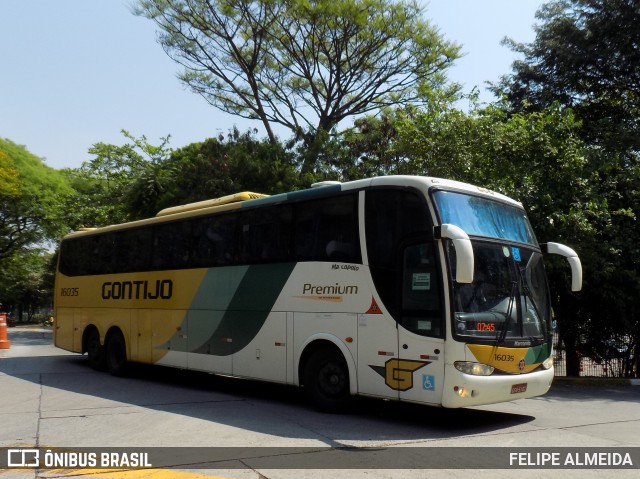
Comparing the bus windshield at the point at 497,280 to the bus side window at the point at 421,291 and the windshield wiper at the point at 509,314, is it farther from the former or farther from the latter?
the bus side window at the point at 421,291

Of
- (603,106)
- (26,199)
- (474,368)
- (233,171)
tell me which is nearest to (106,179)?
(26,199)

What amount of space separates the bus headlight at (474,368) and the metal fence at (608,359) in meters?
8.48

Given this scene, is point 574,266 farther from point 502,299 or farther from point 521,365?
point 521,365

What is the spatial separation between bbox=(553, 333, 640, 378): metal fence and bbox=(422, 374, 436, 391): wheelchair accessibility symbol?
877cm

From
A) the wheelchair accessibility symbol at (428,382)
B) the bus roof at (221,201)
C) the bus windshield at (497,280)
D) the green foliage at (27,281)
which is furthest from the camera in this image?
the green foliage at (27,281)

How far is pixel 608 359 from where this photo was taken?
16578 mm

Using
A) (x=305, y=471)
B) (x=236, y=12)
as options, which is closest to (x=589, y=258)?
(x=305, y=471)

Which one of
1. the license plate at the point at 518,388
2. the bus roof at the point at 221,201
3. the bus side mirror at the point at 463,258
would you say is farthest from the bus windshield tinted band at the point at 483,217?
the bus roof at the point at 221,201

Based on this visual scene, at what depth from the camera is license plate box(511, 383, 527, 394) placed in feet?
29.6

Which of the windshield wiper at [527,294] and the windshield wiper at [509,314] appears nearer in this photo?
the windshield wiper at [509,314]

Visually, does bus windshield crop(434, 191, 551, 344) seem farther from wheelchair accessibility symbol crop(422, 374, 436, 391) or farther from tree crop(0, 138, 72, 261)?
tree crop(0, 138, 72, 261)

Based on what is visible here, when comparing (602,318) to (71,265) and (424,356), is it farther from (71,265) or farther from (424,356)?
(71,265)

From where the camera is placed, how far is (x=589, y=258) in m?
14.4

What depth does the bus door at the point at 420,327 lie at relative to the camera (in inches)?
342
